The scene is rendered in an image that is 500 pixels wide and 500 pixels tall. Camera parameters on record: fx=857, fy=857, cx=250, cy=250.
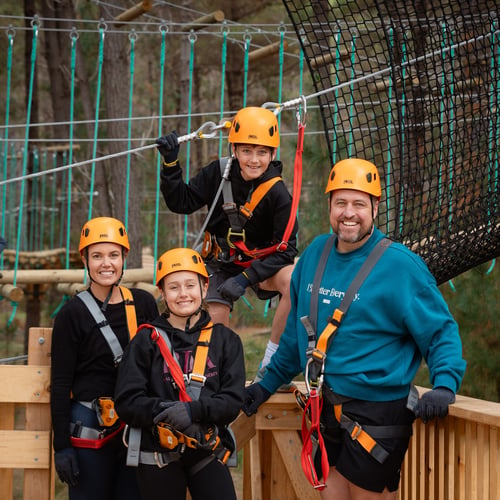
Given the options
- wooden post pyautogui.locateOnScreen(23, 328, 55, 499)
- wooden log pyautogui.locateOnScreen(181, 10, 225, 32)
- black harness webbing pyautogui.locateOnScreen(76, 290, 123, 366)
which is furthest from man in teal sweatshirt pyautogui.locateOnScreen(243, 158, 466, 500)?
wooden log pyautogui.locateOnScreen(181, 10, 225, 32)

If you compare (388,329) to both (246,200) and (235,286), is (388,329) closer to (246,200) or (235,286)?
(235,286)

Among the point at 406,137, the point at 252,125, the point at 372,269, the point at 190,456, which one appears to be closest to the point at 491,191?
the point at 406,137

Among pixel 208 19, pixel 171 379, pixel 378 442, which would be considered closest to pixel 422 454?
pixel 378 442

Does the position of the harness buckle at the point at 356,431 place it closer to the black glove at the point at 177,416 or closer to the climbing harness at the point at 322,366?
the climbing harness at the point at 322,366

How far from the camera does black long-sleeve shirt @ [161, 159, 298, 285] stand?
3789mm

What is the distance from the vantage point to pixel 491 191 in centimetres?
422

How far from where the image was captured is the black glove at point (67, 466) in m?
3.10

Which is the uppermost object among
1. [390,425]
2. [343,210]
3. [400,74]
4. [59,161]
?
[59,161]

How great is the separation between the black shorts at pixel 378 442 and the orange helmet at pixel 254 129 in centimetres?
130

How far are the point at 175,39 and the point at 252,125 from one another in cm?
1333

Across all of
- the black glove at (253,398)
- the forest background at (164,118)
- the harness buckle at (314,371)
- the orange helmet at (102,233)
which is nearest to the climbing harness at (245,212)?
the orange helmet at (102,233)

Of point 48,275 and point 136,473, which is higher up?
point 48,275

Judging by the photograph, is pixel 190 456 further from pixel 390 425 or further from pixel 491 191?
pixel 491 191

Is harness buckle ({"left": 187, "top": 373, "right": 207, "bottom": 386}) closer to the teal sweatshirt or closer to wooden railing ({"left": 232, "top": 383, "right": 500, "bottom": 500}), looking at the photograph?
the teal sweatshirt
